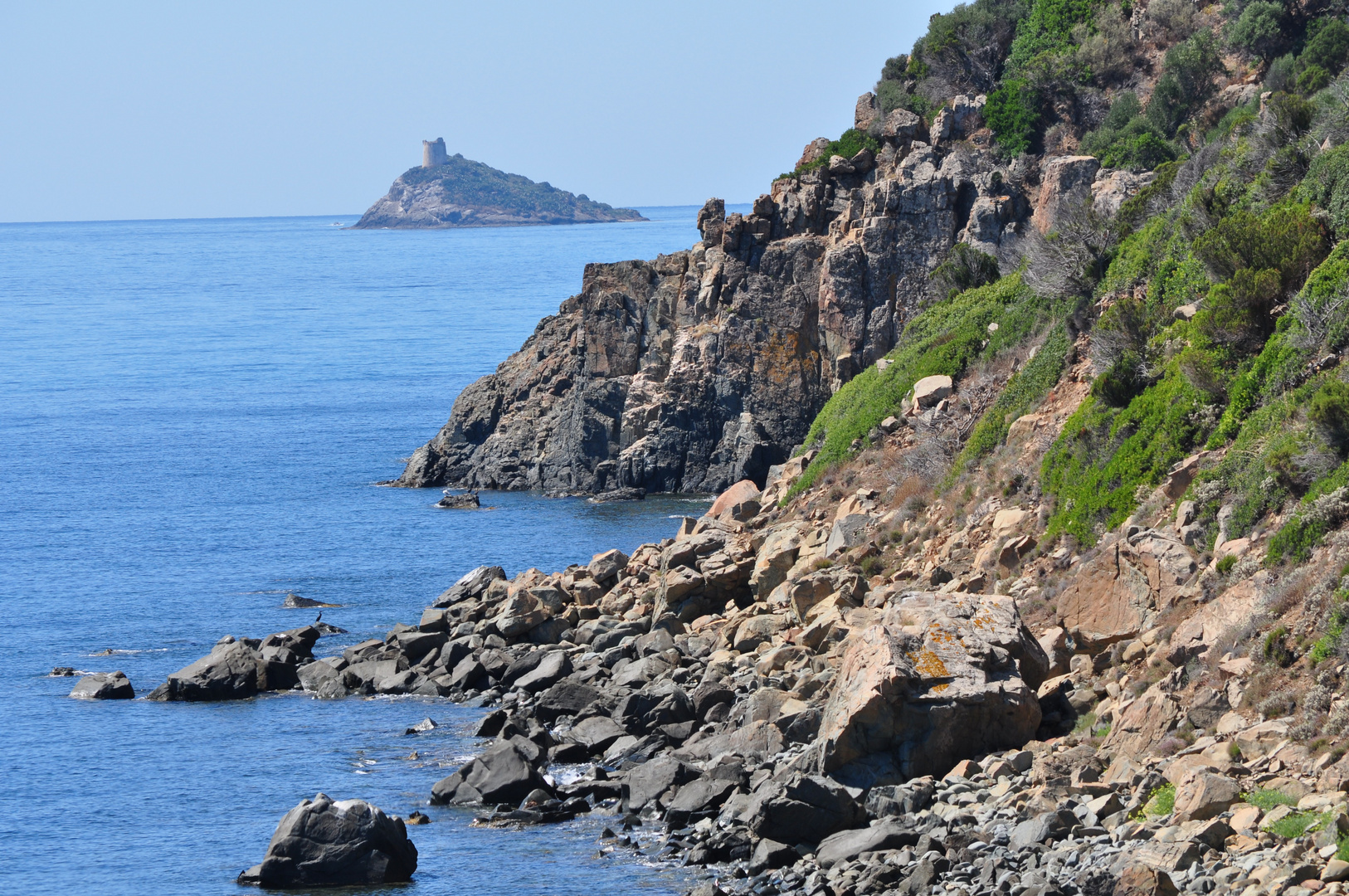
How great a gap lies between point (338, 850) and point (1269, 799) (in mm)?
17693

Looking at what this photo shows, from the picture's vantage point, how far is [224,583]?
6544 cm

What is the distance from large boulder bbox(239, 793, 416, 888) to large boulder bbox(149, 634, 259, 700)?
1804 cm

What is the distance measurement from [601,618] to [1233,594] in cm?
2288

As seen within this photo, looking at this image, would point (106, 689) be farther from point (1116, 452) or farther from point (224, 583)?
point (1116, 452)

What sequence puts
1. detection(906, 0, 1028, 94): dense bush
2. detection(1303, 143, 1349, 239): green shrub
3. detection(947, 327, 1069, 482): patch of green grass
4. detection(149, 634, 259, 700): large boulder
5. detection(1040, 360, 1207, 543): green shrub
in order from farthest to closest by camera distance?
detection(906, 0, 1028, 94): dense bush → detection(149, 634, 259, 700): large boulder → detection(947, 327, 1069, 482): patch of green grass → detection(1040, 360, 1207, 543): green shrub → detection(1303, 143, 1349, 239): green shrub

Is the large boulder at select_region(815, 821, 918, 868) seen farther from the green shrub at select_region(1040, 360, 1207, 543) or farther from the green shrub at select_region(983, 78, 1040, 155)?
the green shrub at select_region(983, 78, 1040, 155)

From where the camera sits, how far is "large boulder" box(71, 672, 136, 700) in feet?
156

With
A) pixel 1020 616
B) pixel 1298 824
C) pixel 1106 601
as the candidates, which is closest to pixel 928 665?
pixel 1020 616

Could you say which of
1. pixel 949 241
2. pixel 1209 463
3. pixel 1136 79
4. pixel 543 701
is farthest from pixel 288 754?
pixel 1136 79

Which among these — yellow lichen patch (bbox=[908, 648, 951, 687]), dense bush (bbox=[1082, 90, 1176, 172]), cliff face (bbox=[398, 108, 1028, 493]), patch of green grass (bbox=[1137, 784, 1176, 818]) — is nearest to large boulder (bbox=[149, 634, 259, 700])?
yellow lichen patch (bbox=[908, 648, 951, 687])

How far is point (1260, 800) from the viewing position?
2050cm

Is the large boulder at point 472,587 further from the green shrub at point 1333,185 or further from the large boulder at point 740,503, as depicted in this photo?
the green shrub at point 1333,185

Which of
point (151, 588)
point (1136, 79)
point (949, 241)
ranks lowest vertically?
point (151, 588)

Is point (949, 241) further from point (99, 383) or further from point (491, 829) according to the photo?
point (99, 383)
